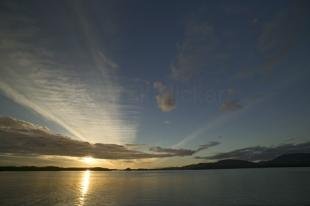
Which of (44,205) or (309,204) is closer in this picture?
(309,204)

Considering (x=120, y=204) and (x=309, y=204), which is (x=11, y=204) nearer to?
(x=120, y=204)

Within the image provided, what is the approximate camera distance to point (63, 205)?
51031mm

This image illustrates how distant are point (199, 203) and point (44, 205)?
29.9 meters

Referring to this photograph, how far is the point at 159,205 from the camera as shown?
48594 millimetres

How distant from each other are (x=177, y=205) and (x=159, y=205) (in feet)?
11.3

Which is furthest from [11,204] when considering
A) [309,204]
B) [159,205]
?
[309,204]

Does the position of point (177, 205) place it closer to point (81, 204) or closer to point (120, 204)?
point (120, 204)

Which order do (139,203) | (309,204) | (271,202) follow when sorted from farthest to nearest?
(139,203)
(271,202)
(309,204)

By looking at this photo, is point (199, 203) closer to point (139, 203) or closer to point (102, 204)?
point (139, 203)

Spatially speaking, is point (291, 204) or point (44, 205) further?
point (44, 205)

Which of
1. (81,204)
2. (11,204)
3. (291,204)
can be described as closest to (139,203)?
(81,204)

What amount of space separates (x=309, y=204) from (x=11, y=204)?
54860mm

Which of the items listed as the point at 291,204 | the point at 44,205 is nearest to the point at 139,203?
the point at 44,205

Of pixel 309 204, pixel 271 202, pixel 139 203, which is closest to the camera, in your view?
pixel 309 204
